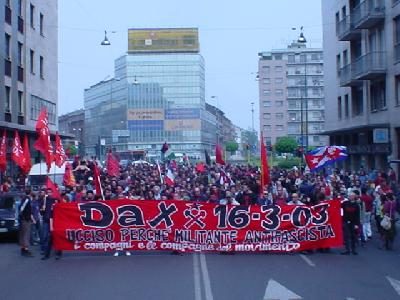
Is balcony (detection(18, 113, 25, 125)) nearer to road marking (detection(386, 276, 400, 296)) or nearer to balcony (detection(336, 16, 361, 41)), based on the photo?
balcony (detection(336, 16, 361, 41))

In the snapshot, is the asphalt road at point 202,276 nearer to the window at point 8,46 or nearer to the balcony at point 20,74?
the window at point 8,46

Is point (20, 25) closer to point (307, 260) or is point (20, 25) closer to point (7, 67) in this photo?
point (7, 67)

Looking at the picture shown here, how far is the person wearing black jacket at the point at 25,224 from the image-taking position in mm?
15734

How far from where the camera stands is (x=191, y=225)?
50.9ft

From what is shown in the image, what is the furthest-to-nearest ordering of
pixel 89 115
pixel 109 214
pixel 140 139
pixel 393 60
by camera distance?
pixel 89 115 < pixel 140 139 < pixel 393 60 < pixel 109 214

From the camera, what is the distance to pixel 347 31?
40.7 m

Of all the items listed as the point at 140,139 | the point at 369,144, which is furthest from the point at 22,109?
the point at 140,139

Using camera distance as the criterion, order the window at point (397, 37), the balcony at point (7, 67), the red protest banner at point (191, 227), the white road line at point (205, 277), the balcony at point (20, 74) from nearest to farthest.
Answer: the white road line at point (205, 277)
the red protest banner at point (191, 227)
the window at point (397, 37)
the balcony at point (7, 67)
the balcony at point (20, 74)

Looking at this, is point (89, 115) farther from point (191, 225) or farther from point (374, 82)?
point (191, 225)

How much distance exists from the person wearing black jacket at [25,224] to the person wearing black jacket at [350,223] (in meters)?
7.55

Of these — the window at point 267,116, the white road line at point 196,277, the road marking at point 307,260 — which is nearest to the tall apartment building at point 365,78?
the road marking at point 307,260

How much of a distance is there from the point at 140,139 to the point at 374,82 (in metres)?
A: 78.3

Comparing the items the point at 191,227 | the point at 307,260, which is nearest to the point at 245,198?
the point at 191,227

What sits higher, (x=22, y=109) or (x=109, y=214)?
(x=22, y=109)
